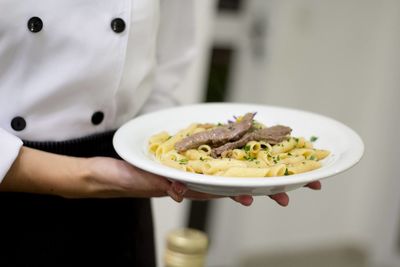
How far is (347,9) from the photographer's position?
2.93 m

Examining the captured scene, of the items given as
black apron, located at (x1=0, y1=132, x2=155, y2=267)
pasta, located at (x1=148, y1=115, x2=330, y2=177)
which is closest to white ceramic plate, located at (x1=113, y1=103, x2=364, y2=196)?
pasta, located at (x1=148, y1=115, x2=330, y2=177)

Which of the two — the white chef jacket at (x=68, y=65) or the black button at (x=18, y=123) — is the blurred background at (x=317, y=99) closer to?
the white chef jacket at (x=68, y=65)

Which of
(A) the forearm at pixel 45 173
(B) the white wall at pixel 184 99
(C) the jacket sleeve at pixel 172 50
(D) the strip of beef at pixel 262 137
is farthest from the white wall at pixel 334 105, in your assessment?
(A) the forearm at pixel 45 173

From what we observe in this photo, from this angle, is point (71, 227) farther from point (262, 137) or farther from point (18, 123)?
point (262, 137)

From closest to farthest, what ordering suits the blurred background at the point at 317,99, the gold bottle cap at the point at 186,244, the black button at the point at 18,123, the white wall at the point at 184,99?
1. the gold bottle cap at the point at 186,244
2. the black button at the point at 18,123
3. the white wall at the point at 184,99
4. the blurred background at the point at 317,99

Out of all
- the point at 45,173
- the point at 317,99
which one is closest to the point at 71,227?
the point at 45,173

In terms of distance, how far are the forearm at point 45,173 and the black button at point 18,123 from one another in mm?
67

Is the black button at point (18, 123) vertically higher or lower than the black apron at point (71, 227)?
higher

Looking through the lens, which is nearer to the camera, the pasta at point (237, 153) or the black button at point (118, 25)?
the pasta at point (237, 153)

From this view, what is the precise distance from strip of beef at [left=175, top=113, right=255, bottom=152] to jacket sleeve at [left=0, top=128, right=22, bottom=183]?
10.1 inches

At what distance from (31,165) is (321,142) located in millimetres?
489

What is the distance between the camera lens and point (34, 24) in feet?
3.10

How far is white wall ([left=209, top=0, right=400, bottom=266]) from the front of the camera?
9.48ft

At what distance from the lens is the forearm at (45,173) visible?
3.08 feet
